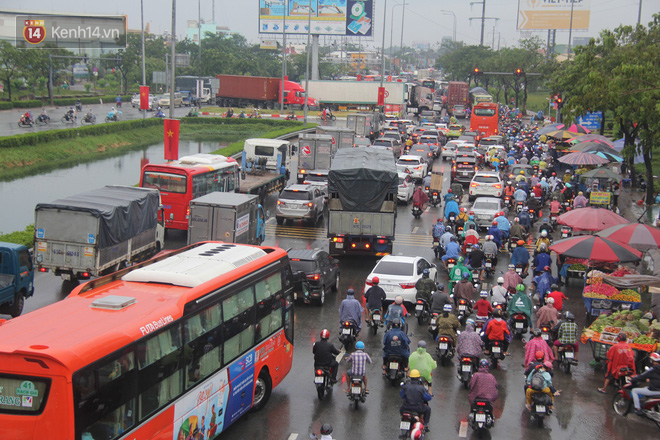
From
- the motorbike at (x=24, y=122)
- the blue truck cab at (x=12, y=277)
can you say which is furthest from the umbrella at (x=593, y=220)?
the motorbike at (x=24, y=122)

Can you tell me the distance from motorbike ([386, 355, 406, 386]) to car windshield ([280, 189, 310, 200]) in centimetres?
1551

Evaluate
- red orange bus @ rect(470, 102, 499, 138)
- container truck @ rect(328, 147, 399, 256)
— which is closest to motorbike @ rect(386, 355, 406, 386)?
container truck @ rect(328, 147, 399, 256)

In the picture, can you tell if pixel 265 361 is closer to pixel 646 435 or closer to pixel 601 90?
pixel 646 435

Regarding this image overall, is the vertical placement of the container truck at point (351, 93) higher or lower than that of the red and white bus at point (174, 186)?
higher

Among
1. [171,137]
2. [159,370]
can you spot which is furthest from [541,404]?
[171,137]

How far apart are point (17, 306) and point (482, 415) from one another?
11.2 m

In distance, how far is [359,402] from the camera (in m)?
13.0

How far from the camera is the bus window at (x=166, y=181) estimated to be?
25.6 m

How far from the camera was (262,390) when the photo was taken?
12.4 meters

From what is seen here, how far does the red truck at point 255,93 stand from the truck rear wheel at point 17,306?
236ft

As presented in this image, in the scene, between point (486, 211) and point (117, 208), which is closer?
point (117, 208)

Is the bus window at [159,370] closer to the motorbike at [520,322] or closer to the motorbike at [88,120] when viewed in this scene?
the motorbike at [520,322]

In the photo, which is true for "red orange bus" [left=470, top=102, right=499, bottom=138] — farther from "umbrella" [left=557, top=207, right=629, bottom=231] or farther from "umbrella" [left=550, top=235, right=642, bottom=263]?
"umbrella" [left=550, top=235, right=642, bottom=263]

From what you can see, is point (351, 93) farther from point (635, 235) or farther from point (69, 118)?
point (635, 235)
